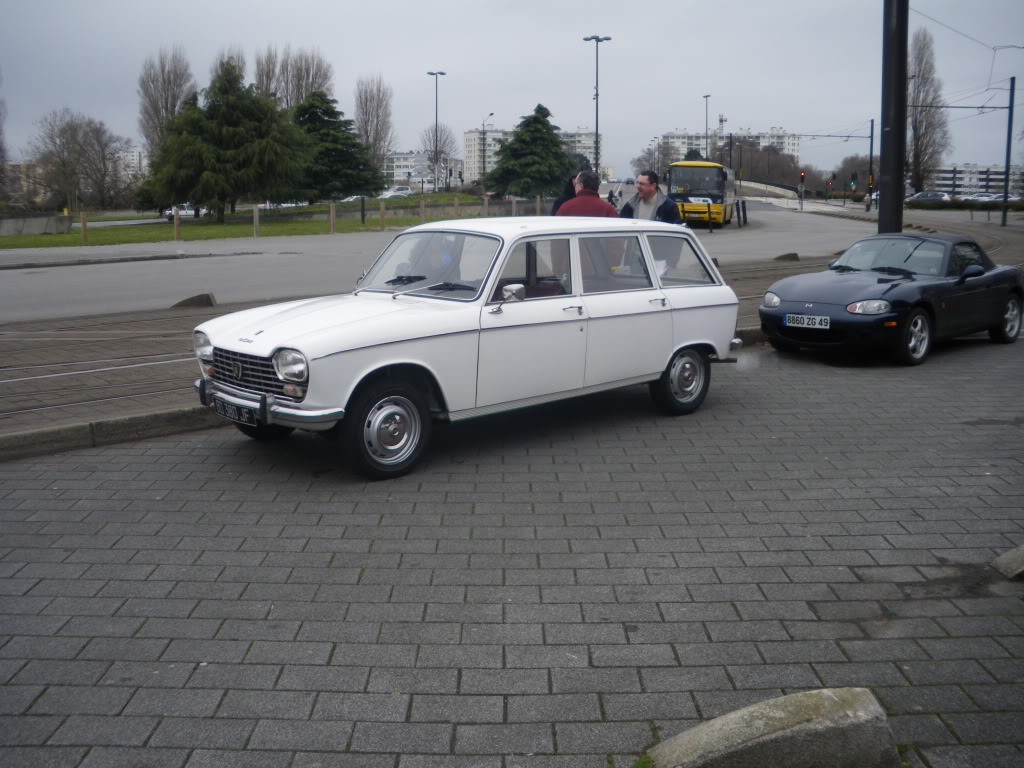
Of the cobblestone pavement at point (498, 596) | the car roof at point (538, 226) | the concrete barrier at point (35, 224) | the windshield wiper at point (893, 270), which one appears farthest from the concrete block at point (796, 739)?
the concrete barrier at point (35, 224)

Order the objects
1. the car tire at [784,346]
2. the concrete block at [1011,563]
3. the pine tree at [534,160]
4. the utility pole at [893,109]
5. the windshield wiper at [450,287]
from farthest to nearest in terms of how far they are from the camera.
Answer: the pine tree at [534,160] → the utility pole at [893,109] → the car tire at [784,346] → the windshield wiper at [450,287] → the concrete block at [1011,563]

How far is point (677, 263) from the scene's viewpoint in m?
8.15

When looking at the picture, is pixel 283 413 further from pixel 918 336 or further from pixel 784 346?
pixel 918 336

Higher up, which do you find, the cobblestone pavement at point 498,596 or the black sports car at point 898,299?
the black sports car at point 898,299

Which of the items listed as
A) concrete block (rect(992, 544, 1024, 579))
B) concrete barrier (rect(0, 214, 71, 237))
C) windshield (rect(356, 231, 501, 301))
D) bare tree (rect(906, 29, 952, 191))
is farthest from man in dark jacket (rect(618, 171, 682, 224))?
bare tree (rect(906, 29, 952, 191))

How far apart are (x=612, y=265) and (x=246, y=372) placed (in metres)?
2.97

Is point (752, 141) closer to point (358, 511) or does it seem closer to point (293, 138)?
point (293, 138)

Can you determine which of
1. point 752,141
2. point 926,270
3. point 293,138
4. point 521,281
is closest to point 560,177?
point 293,138

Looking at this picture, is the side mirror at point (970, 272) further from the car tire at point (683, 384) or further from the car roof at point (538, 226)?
the car roof at point (538, 226)

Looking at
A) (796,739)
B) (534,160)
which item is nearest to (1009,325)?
(796,739)

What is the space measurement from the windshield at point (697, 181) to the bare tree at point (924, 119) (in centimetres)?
5749

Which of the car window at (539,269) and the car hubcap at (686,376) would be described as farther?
the car hubcap at (686,376)

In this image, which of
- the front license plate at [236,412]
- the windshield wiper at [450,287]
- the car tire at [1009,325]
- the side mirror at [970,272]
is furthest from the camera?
the car tire at [1009,325]

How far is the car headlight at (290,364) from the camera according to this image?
5832mm
